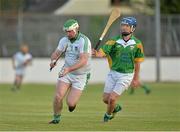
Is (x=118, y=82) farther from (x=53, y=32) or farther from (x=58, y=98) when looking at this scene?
(x=53, y=32)

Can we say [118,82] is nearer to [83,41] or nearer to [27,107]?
[83,41]

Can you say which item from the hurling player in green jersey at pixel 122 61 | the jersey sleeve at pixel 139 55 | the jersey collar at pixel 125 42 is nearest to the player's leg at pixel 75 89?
the hurling player in green jersey at pixel 122 61

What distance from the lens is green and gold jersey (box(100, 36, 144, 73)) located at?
17.7 meters

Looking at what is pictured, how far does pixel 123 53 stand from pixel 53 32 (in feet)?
87.6

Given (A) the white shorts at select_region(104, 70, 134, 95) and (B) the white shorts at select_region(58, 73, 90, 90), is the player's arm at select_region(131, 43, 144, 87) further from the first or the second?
(B) the white shorts at select_region(58, 73, 90, 90)

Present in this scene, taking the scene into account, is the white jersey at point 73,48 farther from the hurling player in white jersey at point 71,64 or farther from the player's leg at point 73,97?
the player's leg at point 73,97

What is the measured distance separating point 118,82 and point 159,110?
5043 millimetres

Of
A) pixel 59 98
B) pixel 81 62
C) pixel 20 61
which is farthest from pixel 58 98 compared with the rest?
pixel 20 61

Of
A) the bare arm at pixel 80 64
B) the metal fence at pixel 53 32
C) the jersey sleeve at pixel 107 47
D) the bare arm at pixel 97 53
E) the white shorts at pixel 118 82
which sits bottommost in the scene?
the metal fence at pixel 53 32

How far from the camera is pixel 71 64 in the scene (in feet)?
56.9

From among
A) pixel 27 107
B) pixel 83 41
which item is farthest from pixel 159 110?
pixel 83 41

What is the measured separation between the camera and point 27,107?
23672 millimetres

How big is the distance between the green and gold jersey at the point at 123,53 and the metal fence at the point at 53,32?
84.8 feet

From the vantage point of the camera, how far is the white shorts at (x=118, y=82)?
17.6m
